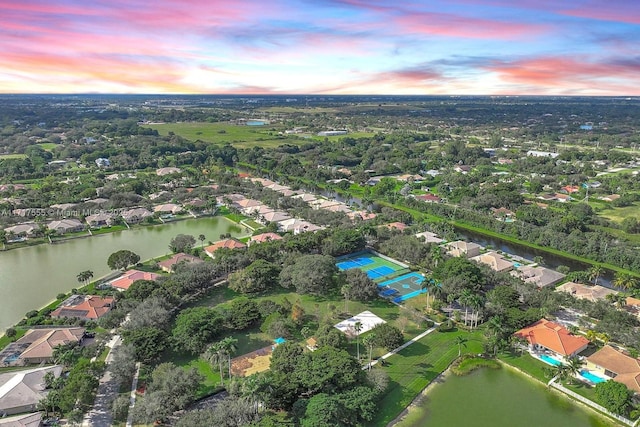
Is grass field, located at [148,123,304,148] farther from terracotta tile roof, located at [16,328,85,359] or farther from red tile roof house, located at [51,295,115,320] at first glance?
terracotta tile roof, located at [16,328,85,359]

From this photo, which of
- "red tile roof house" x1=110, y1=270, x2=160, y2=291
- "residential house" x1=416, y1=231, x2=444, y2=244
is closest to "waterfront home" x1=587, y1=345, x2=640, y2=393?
"residential house" x1=416, y1=231, x2=444, y2=244

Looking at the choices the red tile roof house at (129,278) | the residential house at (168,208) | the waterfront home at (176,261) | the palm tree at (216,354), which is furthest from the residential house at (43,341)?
the residential house at (168,208)

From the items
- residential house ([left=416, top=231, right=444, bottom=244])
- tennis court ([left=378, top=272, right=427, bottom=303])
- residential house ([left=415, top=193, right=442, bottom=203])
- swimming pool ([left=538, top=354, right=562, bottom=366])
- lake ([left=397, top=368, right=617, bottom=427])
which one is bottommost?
lake ([left=397, top=368, right=617, bottom=427])

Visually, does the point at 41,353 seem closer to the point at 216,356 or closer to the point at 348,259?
the point at 216,356

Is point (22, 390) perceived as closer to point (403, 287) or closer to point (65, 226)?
point (403, 287)

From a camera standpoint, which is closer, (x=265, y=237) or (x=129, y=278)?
(x=129, y=278)

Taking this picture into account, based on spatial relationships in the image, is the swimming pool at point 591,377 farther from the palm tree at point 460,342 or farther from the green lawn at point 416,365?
the palm tree at point 460,342

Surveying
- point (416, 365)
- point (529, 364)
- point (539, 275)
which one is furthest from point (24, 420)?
point (539, 275)
